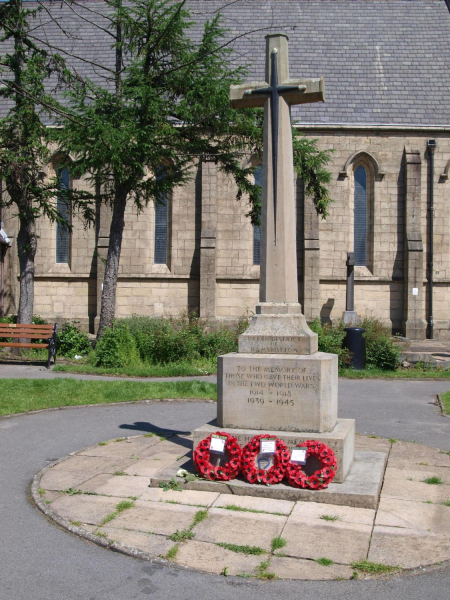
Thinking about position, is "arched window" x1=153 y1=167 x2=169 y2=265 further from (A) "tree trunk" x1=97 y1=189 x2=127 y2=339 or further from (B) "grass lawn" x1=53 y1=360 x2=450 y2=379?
(B) "grass lawn" x1=53 y1=360 x2=450 y2=379

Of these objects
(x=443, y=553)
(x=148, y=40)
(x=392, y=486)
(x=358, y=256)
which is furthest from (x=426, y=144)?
(x=443, y=553)

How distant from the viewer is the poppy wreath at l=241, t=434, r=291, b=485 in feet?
19.9

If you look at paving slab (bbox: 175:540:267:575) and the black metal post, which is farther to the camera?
the black metal post

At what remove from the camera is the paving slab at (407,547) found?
4562mm

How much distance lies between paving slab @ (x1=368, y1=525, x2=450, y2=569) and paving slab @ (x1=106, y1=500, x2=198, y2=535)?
152 centimetres

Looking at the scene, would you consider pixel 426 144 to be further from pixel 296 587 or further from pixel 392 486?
pixel 296 587

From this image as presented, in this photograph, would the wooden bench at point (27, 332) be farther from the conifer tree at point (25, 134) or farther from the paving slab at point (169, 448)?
the paving slab at point (169, 448)

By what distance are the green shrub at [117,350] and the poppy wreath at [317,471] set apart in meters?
9.49

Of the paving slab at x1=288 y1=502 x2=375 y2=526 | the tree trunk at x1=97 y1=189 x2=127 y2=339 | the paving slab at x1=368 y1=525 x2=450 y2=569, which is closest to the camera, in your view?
the paving slab at x1=368 y1=525 x2=450 y2=569

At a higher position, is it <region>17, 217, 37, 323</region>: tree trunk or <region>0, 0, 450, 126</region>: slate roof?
<region>0, 0, 450, 126</region>: slate roof

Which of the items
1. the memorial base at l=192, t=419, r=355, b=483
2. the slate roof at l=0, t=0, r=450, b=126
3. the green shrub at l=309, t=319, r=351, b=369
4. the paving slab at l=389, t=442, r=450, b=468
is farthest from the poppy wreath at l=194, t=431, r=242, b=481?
the slate roof at l=0, t=0, r=450, b=126

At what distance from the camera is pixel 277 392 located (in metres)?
6.55

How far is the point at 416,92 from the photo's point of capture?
23.7 meters

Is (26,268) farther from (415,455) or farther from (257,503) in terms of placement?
(257,503)
